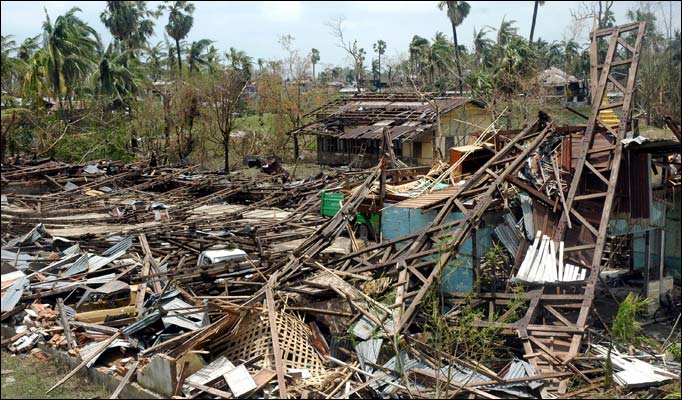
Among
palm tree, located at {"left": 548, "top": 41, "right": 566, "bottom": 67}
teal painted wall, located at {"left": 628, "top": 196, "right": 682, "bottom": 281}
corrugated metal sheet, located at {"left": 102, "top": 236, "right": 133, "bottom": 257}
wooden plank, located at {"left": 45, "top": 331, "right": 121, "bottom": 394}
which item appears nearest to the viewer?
wooden plank, located at {"left": 45, "top": 331, "right": 121, "bottom": 394}

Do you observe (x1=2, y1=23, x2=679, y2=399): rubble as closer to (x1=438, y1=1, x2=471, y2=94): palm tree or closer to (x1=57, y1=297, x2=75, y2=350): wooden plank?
(x1=57, y1=297, x2=75, y2=350): wooden plank

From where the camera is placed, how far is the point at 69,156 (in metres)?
31.5

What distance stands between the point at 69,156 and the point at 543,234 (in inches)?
1036

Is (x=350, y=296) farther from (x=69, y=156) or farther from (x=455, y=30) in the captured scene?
(x=455, y=30)

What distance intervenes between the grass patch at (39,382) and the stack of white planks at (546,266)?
6.38 meters

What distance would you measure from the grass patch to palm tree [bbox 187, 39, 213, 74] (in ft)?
142

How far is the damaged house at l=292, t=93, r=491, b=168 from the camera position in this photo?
30.4m

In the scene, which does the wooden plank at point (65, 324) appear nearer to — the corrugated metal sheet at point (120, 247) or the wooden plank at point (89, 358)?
the wooden plank at point (89, 358)

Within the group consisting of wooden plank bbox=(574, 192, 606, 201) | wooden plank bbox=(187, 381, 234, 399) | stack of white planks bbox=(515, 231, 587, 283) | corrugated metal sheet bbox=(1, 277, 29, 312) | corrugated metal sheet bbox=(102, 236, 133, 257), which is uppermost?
wooden plank bbox=(574, 192, 606, 201)

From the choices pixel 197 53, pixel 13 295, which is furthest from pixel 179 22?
pixel 13 295

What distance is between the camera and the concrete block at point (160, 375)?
8.24 m

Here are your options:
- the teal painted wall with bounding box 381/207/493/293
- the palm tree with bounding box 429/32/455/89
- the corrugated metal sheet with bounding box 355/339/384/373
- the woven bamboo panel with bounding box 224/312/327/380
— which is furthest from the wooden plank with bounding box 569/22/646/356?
the palm tree with bounding box 429/32/455/89

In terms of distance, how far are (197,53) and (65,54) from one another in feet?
82.9

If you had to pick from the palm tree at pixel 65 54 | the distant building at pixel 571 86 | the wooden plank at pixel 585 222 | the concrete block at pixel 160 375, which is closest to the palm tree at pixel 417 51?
the distant building at pixel 571 86
